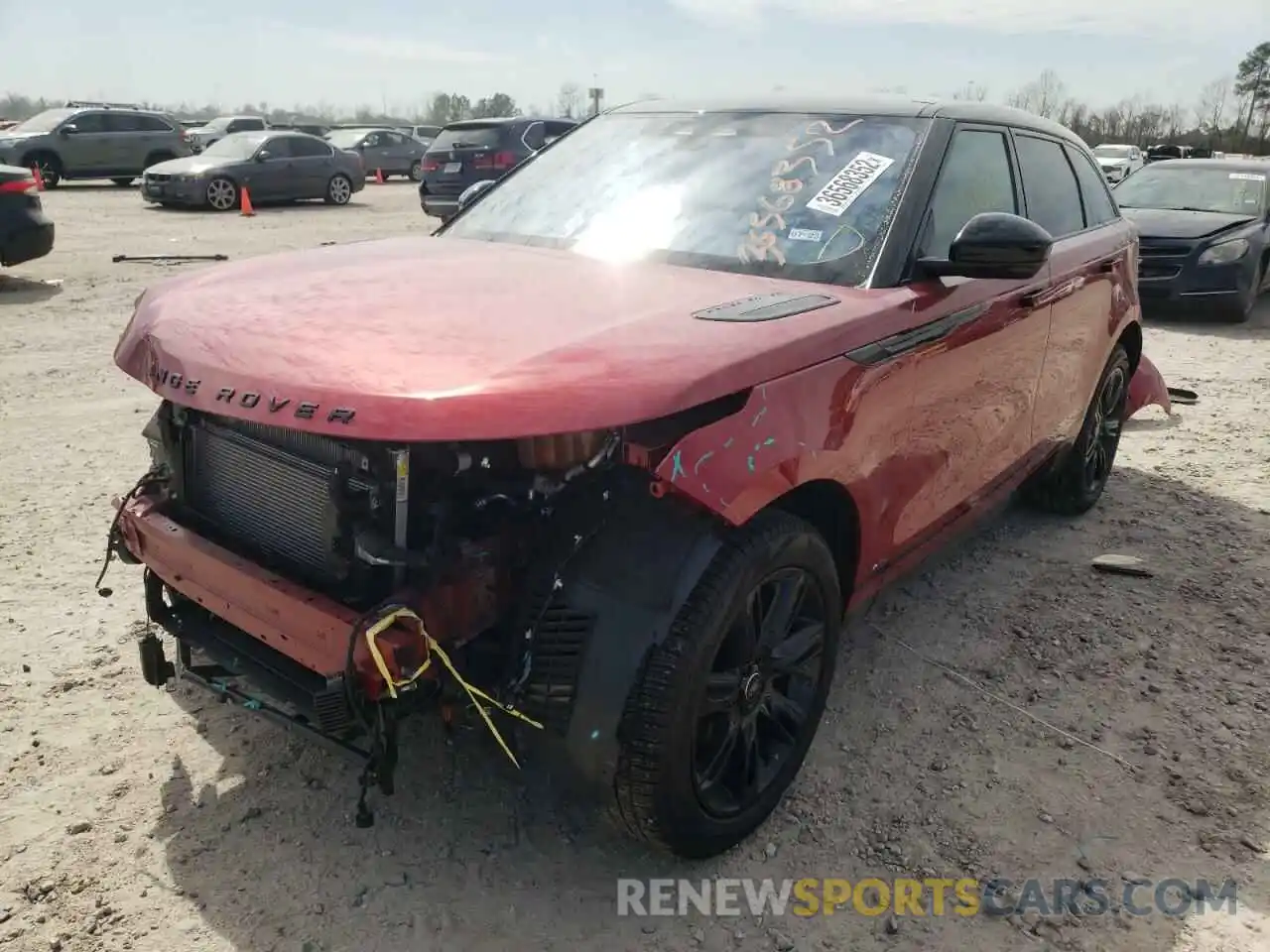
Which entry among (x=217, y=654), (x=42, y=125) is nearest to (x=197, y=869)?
(x=217, y=654)

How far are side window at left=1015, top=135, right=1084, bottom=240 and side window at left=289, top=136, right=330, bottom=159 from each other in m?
17.5

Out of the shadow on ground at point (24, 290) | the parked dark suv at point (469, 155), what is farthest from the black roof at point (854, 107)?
the parked dark suv at point (469, 155)

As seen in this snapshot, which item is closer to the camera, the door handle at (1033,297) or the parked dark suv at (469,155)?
the door handle at (1033,297)

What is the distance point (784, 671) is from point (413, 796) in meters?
1.08

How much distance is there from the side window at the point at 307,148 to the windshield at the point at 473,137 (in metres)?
4.10

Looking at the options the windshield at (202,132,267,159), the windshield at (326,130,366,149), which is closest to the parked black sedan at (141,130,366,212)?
the windshield at (202,132,267,159)

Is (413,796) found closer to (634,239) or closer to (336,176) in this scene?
(634,239)

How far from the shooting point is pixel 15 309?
29.0 feet

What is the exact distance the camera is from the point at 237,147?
739 inches

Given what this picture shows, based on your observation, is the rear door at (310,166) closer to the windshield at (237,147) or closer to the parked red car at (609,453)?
the windshield at (237,147)

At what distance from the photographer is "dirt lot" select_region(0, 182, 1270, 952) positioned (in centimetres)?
237

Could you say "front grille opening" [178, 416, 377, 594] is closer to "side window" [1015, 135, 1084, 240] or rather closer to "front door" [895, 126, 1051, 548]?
"front door" [895, 126, 1051, 548]

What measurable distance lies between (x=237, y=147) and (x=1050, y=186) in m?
18.0

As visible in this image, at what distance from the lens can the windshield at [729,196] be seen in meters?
3.02
